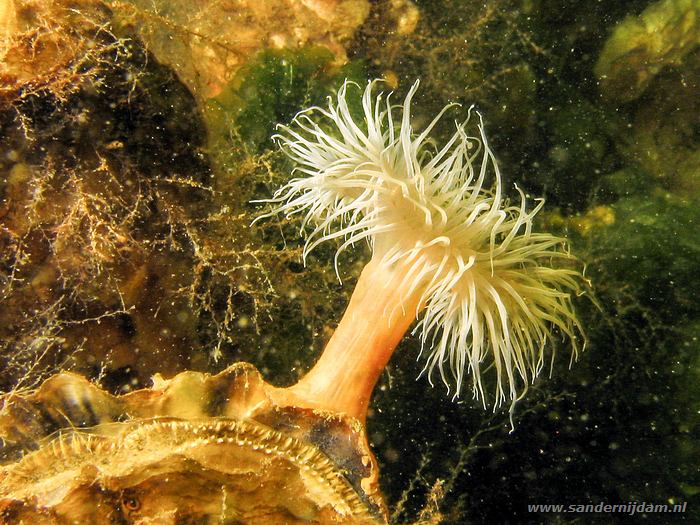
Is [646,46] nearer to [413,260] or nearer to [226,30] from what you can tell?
[413,260]

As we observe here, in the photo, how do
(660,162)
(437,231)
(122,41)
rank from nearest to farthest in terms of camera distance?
(437,231) → (122,41) → (660,162)

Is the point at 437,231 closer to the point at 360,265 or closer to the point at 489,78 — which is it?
the point at 360,265

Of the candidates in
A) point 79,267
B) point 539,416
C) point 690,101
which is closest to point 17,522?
point 79,267

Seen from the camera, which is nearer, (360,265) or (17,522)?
(17,522)

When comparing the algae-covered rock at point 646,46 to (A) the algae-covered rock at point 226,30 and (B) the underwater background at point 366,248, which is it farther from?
(A) the algae-covered rock at point 226,30

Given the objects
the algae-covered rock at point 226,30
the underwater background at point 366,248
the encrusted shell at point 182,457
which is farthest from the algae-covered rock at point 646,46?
the encrusted shell at point 182,457

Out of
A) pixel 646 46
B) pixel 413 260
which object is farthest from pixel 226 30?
pixel 646 46

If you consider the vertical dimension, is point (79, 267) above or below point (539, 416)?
above
